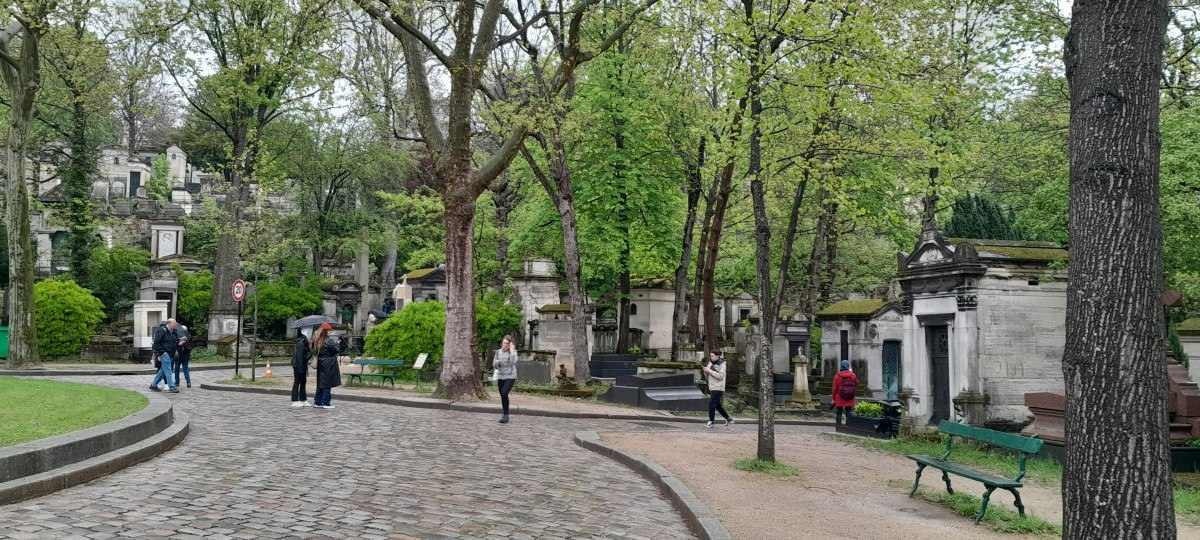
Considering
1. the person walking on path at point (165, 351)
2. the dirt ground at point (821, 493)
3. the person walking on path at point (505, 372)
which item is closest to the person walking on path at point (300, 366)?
the person walking on path at point (165, 351)

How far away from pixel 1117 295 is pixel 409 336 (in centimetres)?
2272

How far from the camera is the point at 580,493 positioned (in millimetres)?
9367

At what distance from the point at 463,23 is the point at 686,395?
35.3ft

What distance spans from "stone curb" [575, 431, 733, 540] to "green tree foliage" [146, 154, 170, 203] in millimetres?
51692

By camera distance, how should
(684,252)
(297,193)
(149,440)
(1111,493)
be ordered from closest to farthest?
1. (1111,493)
2. (149,440)
3. (684,252)
4. (297,193)

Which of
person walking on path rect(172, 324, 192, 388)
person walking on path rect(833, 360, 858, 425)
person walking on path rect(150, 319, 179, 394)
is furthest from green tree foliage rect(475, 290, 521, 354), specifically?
person walking on path rect(833, 360, 858, 425)

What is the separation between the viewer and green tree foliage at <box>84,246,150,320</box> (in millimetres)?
40266

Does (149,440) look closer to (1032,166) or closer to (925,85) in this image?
(925,85)

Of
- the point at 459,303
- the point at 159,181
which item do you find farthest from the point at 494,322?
the point at 159,181

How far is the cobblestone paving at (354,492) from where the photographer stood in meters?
7.04

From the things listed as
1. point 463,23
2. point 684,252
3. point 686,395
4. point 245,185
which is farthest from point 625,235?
point 245,185

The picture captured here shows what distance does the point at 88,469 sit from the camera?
8.65 m

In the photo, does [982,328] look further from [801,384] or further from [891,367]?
[801,384]

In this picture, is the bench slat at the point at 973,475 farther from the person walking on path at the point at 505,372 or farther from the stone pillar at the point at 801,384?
the stone pillar at the point at 801,384
